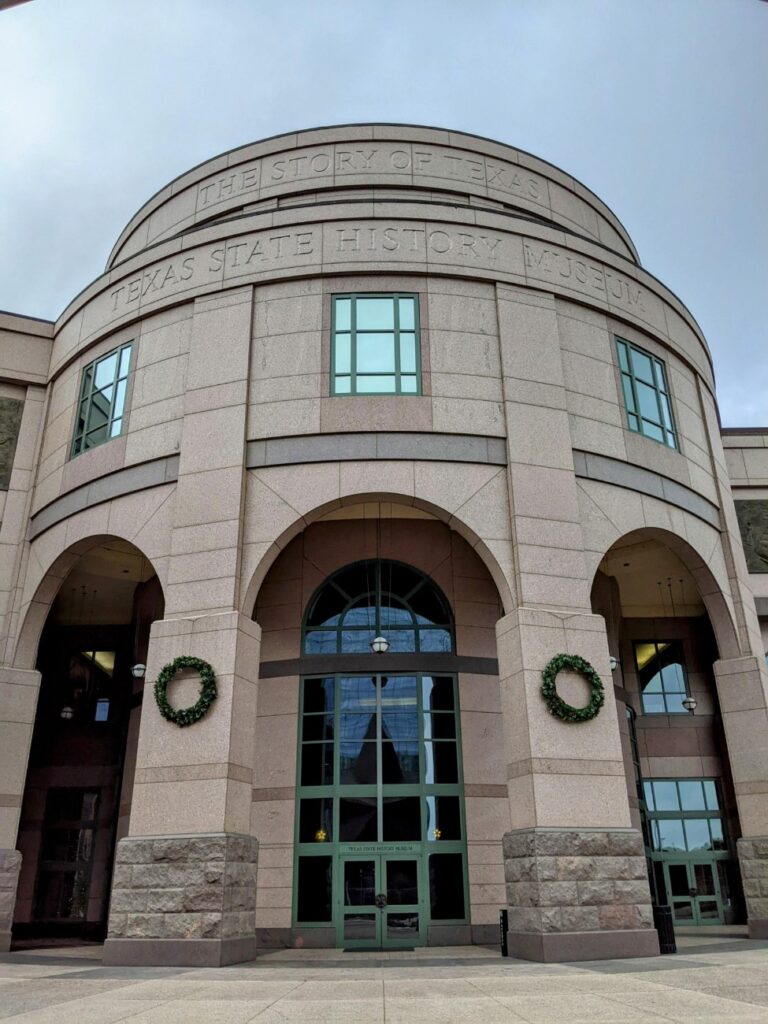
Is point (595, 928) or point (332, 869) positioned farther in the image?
Result: point (332, 869)

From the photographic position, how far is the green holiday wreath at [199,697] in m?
13.6

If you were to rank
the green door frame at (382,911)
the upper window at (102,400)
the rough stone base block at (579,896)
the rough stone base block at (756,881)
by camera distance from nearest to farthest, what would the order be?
the rough stone base block at (579,896) < the green door frame at (382,911) < the rough stone base block at (756,881) < the upper window at (102,400)

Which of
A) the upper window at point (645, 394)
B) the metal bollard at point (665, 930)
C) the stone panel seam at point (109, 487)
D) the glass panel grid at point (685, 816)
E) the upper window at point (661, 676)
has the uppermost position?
the upper window at point (645, 394)

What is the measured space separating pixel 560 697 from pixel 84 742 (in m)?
13.9

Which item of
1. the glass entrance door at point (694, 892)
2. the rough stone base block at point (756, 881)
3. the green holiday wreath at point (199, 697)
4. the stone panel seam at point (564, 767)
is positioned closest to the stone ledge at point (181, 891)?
the green holiday wreath at point (199, 697)

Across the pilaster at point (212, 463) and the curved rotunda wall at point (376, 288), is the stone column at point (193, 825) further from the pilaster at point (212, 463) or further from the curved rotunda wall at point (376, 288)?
the curved rotunda wall at point (376, 288)

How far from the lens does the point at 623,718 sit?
830 inches

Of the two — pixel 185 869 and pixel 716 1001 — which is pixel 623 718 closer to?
pixel 185 869

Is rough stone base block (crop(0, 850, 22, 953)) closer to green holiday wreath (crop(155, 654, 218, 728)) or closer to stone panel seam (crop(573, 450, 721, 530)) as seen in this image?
green holiday wreath (crop(155, 654, 218, 728))

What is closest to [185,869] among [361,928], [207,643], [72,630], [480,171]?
[207,643]

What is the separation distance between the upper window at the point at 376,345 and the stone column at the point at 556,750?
197 cm

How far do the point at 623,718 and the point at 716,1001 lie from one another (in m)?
13.8

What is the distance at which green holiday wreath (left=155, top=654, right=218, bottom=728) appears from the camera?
534 inches

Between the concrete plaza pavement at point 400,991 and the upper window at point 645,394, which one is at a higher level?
the upper window at point 645,394
